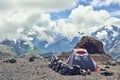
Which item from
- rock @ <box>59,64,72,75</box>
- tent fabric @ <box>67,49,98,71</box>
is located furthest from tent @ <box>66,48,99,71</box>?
rock @ <box>59,64,72,75</box>

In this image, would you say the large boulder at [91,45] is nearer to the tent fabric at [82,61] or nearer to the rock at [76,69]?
the tent fabric at [82,61]

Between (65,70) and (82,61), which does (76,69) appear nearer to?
(65,70)

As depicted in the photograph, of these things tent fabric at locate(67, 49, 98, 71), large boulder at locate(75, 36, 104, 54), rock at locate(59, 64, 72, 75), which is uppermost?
large boulder at locate(75, 36, 104, 54)

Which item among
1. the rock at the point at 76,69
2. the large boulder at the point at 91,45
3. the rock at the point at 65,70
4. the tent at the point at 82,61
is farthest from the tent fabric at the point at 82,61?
the large boulder at the point at 91,45

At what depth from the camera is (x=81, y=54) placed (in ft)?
389

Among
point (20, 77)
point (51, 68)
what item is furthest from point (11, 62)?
point (20, 77)

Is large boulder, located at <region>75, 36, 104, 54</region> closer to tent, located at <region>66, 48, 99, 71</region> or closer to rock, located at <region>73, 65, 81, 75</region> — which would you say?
tent, located at <region>66, 48, 99, 71</region>

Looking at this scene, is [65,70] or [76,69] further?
[65,70]

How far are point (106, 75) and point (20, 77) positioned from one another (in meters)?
25.4

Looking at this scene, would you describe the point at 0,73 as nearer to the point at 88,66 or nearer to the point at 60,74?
the point at 60,74

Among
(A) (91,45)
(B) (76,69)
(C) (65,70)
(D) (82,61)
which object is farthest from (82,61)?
(A) (91,45)

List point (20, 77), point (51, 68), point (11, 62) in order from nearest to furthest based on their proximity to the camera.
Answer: point (20, 77), point (51, 68), point (11, 62)

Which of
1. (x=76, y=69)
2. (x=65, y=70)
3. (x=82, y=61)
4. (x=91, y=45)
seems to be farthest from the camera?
(x=91, y=45)

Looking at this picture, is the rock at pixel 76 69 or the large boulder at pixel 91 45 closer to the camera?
the rock at pixel 76 69
